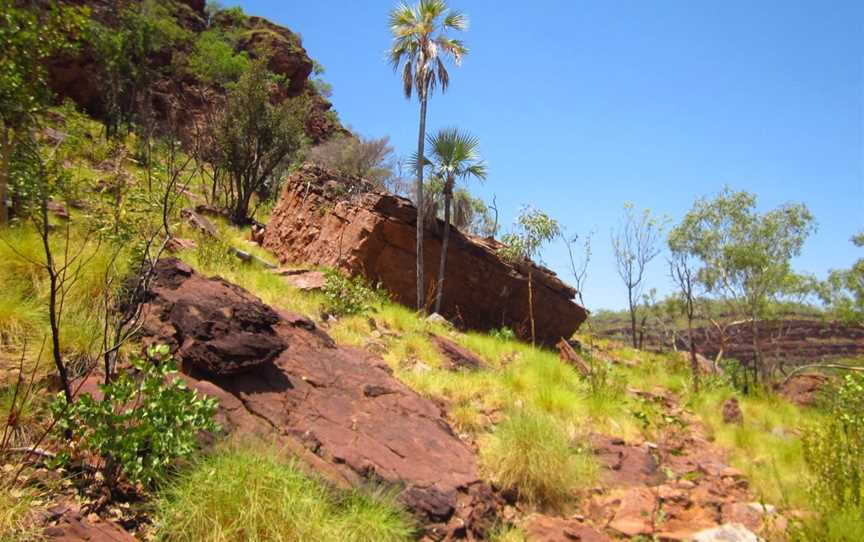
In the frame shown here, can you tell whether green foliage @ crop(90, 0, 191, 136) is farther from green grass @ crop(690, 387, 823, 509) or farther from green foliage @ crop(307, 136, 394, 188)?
green grass @ crop(690, 387, 823, 509)

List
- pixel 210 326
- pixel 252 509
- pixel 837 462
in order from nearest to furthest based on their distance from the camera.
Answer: pixel 252 509, pixel 837 462, pixel 210 326

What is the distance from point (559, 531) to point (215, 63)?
40.5 meters

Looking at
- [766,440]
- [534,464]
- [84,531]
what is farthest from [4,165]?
[766,440]

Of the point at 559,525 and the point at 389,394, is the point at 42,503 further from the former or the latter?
the point at 559,525

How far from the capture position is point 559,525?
4.75 meters

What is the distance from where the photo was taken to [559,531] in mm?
4656

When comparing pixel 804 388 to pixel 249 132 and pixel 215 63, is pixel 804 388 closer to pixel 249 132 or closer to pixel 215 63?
pixel 249 132

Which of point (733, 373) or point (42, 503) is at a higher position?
point (733, 373)

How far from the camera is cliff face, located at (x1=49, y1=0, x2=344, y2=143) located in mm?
30406

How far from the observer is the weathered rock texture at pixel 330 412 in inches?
176

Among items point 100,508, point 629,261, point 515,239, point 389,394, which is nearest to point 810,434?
point 389,394

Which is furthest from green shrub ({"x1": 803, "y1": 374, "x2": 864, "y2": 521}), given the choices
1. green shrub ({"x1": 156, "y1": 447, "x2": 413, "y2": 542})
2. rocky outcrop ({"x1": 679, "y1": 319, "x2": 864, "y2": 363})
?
rocky outcrop ({"x1": 679, "y1": 319, "x2": 864, "y2": 363})

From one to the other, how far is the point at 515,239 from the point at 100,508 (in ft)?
49.6

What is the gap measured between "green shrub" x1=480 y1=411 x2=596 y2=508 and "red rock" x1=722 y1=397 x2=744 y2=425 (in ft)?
15.4
